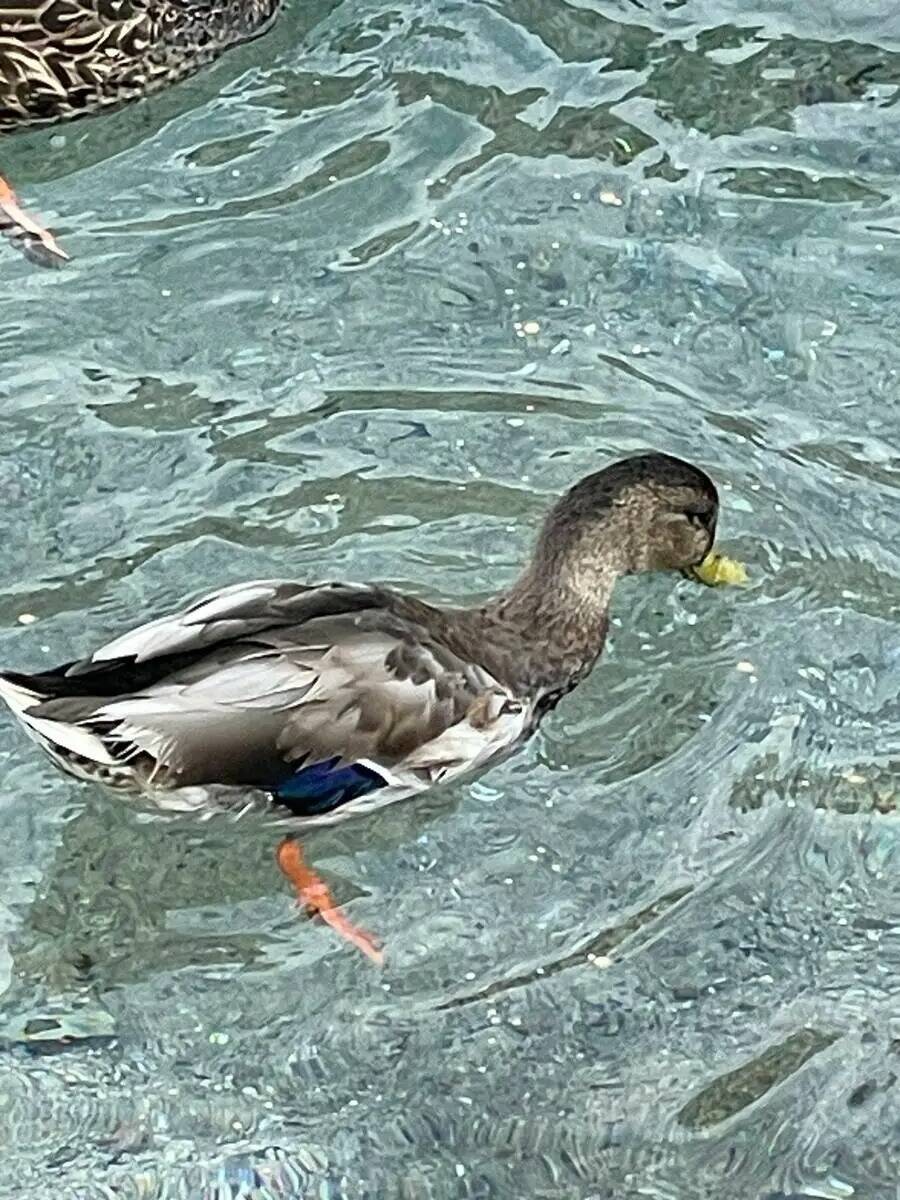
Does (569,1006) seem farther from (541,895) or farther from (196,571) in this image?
(196,571)

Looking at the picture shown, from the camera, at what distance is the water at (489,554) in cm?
394

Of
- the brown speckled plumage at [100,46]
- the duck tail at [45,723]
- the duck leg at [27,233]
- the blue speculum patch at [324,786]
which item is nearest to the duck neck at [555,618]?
the blue speculum patch at [324,786]

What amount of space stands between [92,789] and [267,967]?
19.7 inches

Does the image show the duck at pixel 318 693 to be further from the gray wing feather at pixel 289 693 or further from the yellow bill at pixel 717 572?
the yellow bill at pixel 717 572

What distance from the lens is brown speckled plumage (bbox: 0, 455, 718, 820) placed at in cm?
387

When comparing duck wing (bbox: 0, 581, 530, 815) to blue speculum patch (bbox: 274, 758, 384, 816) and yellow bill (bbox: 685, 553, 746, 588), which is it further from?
yellow bill (bbox: 685, 553, 746, 588)

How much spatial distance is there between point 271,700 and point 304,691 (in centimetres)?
6

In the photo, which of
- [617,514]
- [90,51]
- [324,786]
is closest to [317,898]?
[324,786]

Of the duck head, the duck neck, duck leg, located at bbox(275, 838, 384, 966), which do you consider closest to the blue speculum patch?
duck leg, located at bbox(275, 838, 384, 966)

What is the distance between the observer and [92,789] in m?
4.37

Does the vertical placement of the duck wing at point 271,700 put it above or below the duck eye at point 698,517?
above

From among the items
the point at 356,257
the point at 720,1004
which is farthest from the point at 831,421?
the point at 720,1004

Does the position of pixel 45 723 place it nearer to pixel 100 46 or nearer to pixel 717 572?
pixel 717 572

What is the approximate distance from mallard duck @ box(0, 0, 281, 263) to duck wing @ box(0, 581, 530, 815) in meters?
1.73
